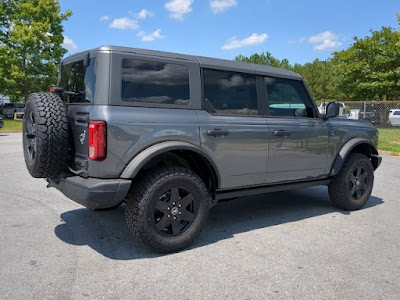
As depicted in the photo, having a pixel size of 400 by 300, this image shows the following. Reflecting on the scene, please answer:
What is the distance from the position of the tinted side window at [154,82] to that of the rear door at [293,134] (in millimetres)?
1173

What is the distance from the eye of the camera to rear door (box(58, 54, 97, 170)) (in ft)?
11.3

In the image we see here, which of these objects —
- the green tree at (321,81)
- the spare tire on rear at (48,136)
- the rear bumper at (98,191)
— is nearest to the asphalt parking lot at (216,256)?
the rear bumper at (98,191)

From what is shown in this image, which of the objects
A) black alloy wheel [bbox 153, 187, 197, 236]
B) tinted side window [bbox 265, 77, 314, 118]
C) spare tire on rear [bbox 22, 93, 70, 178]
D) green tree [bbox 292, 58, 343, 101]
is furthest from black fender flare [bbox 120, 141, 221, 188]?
green tree [bbox 292, 58, 343, 101]

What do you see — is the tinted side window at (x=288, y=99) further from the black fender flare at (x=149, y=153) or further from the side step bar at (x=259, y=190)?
the black fender flare at (x=149, y=153)

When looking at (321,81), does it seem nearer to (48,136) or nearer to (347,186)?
(347,186)

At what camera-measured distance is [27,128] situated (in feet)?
12.8

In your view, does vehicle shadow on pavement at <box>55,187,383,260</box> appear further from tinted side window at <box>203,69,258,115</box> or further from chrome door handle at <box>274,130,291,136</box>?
tinted side window at <box>203,69,258,115</box>

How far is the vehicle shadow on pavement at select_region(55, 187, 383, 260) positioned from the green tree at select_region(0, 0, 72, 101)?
25678mm

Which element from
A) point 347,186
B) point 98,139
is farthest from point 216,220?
point 98,139

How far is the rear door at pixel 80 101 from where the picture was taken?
3455mm

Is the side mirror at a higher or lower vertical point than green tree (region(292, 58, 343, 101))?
lower

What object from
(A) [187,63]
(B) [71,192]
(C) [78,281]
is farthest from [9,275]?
(A) [187,63]

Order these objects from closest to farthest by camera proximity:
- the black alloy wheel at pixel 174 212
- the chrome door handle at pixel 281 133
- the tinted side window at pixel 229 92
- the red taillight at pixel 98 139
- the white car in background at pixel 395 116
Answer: the red taillight at pixel 98 139 → the black alloy wheel at pixel 174 212 → the tinted side window at pixel 229 92 → the chrome door handle at pixel 281 133 → the white car in background at pixel 395 116

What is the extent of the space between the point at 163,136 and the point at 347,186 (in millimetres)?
2983
